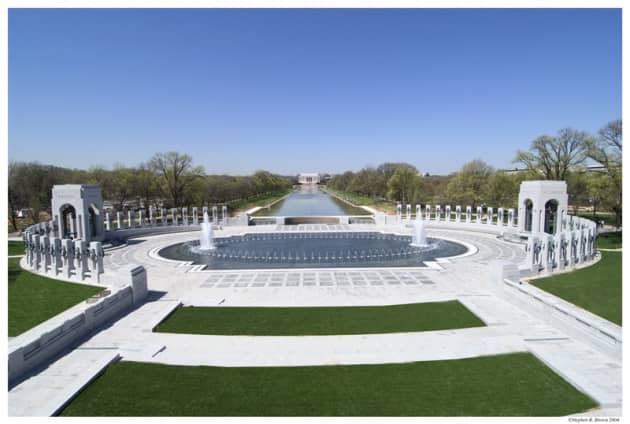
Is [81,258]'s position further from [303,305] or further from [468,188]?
[468,188]

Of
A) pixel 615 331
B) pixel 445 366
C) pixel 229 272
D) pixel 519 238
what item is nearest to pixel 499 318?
pixel 615 331

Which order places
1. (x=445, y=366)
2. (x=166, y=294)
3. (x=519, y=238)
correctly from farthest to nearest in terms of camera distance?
(x=519, y=238), (x=166, y=294), (x=445, y=366)

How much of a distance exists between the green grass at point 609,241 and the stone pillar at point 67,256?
95.7 feet

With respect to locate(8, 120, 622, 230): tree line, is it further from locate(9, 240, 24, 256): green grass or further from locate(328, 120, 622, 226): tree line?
locate(9, 240, 24, 256): green grass

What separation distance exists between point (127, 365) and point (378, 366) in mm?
5657

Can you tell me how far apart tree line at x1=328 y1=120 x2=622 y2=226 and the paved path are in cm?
1906

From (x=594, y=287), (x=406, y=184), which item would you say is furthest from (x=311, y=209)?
(x=594, y=287)

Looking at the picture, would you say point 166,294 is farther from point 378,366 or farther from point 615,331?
point 615,331

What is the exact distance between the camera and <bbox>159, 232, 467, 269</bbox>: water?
65.5 feet

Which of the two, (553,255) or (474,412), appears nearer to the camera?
(474,412)

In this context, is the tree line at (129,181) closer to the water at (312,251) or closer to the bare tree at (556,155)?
the water at (312,251)

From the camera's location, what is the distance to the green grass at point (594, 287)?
11.8 metres

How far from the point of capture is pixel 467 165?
50688 mm

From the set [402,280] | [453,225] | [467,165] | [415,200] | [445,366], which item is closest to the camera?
[445,366]
